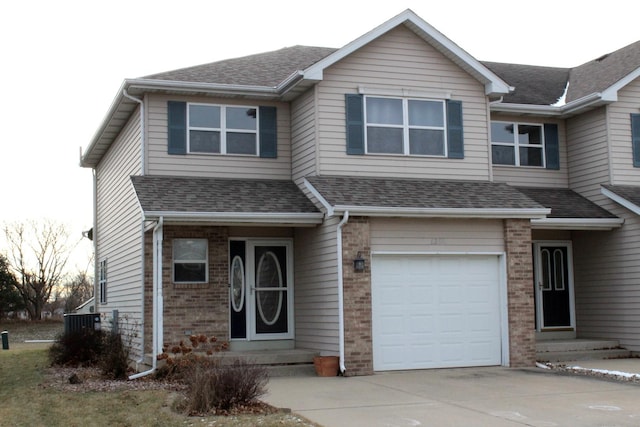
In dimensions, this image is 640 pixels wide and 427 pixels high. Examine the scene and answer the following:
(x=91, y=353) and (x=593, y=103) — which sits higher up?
(x=593, y=103)

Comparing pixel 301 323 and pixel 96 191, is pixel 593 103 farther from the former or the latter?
pixel 96 191

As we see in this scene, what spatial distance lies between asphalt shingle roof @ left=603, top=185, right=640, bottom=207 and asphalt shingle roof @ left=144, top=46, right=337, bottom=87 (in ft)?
24.1

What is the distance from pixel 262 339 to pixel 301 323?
90 centimetres

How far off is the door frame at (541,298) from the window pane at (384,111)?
16.9 ft

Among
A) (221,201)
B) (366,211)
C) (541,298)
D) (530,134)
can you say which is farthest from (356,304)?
(530,134)

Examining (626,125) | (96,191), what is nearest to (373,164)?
(626,125)

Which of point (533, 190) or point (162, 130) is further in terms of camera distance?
point (533, 190)

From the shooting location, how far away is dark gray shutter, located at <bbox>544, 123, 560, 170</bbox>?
19.6m

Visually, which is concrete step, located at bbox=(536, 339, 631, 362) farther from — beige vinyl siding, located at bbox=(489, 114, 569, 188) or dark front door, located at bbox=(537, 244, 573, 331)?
beige vinyl siding, located at bbox=(489, 114, 569, 188)

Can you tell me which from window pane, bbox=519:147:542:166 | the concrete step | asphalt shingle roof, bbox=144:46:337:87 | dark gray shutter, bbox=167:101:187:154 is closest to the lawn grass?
dark gray shutter, bbox=167:101:187:154

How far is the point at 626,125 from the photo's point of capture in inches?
726

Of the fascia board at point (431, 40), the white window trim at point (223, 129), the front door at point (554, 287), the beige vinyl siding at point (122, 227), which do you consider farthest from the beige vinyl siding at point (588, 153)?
the beige vinyl siding at point (122, 227)

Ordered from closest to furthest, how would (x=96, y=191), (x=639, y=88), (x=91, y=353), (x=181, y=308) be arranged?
1. (x=181, y=308)
2. (x=91, y=353)
3. (x=639, y=88)
4. (x=96, y=191)

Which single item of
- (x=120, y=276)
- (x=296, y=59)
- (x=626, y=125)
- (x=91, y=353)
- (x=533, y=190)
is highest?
(x=296, y=59)
